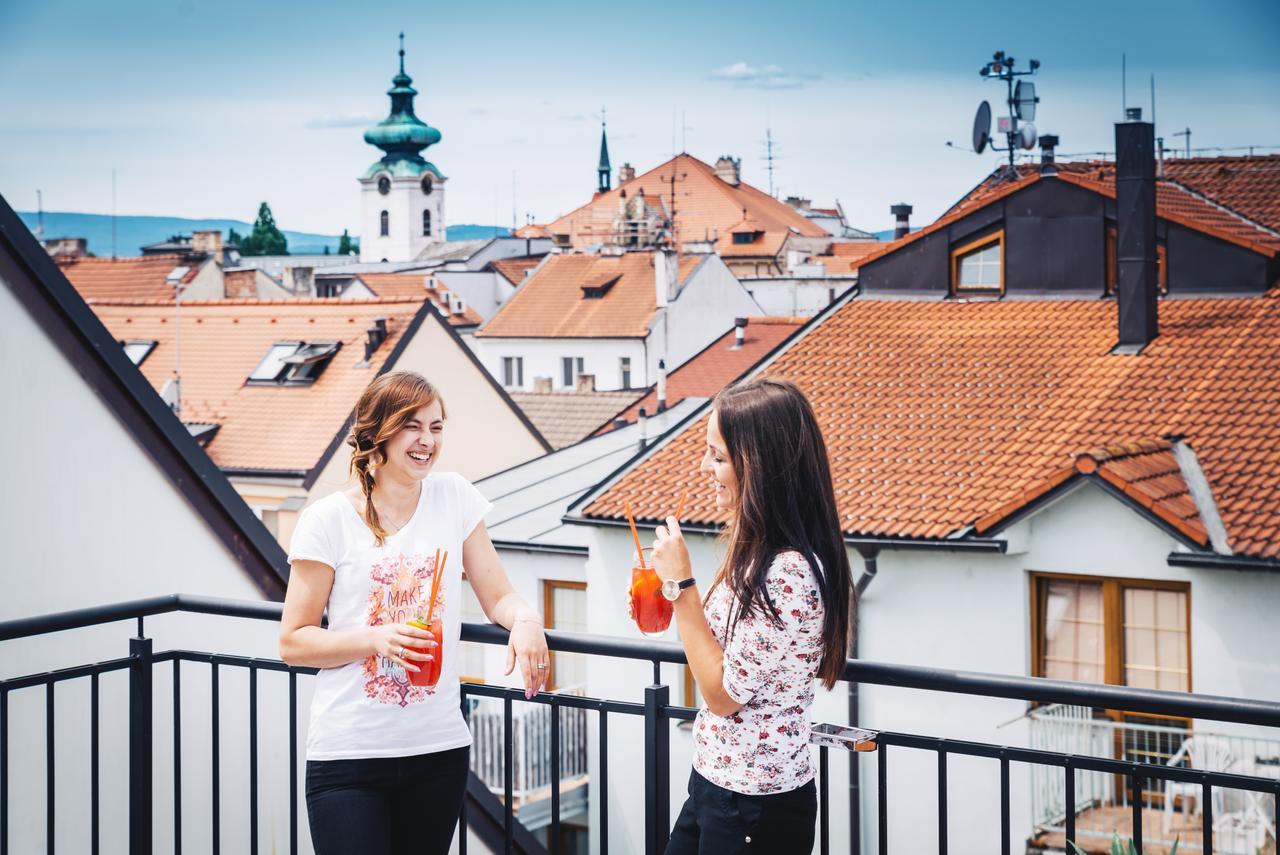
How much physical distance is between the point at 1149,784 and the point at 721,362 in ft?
94.4

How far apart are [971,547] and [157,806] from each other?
37.4 feet

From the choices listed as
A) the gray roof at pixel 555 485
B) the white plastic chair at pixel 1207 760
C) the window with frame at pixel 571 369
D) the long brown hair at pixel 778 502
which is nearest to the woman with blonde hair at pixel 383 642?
the long brown hair at pixel 778 502

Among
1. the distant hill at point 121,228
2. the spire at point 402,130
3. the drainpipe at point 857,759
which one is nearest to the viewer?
the drainpipe at point 857,759

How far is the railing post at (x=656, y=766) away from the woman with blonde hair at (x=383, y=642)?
0.30 metres

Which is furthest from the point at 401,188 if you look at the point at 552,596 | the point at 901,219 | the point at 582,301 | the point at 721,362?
the point at 552,596

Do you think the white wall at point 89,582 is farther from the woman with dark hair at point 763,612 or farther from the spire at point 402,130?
the spire at point 402,130

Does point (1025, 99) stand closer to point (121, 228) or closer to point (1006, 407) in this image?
point (1006, 407)

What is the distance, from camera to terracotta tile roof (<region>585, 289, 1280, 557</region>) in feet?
54.6

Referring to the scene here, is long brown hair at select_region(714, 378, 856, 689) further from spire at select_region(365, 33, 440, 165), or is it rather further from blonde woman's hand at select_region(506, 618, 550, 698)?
spire at select_region(365, 33, 440, 165)

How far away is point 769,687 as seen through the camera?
9.57 ft

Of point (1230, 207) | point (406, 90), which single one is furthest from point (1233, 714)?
point (406, 90)

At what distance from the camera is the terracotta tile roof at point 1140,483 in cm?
1501

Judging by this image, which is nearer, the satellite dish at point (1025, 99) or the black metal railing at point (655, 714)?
the black metal railing at point (655, 714)

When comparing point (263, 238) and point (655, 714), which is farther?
point (263, 238)
